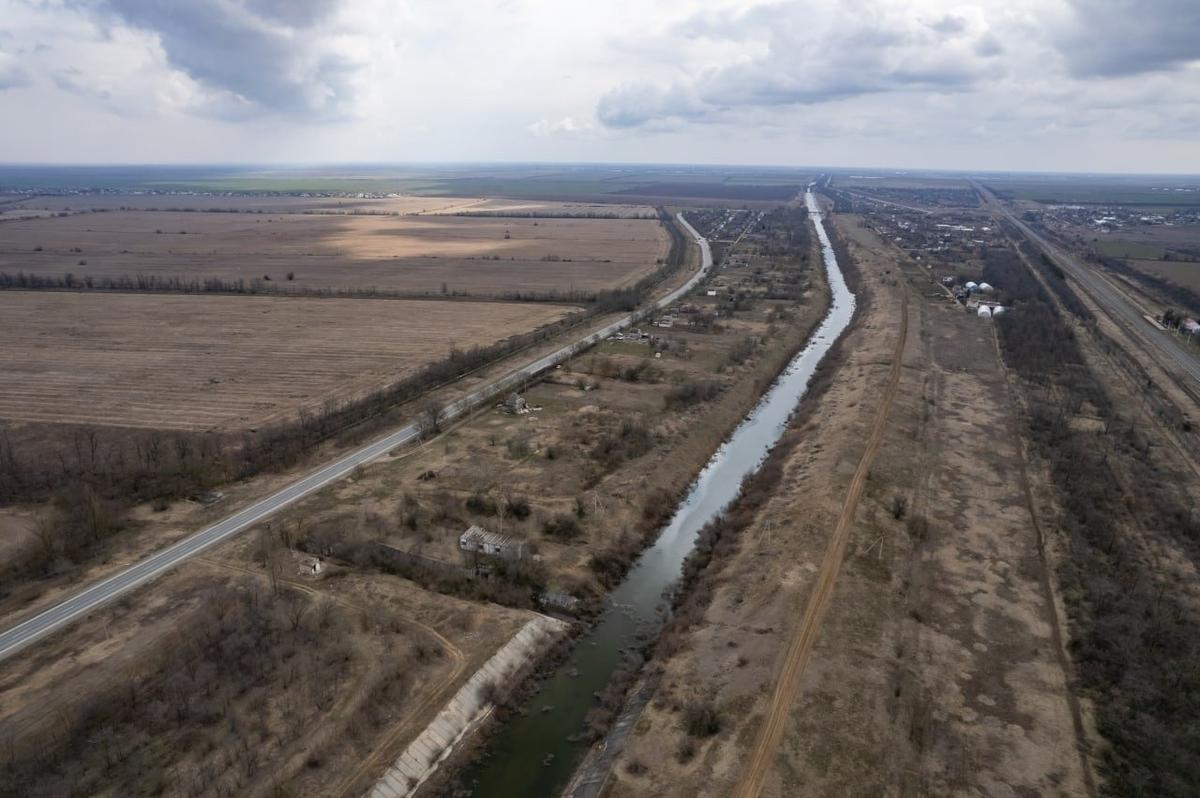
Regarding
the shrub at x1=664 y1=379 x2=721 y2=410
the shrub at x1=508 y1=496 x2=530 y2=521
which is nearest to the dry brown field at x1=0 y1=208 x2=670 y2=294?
the shrub at x1=664 y1=379 x2=721 y2=410

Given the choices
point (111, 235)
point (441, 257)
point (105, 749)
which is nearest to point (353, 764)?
point (105, 749)

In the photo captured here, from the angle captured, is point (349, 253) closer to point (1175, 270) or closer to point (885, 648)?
point (885, 648)

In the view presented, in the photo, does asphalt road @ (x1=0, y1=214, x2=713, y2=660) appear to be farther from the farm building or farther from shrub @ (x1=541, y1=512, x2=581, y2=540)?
shrub @ (x1=541, y1=512, x2=581, y2=540)

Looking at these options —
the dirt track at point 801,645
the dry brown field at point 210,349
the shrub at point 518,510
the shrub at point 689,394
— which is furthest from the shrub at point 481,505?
the dry brown field at point 210,349

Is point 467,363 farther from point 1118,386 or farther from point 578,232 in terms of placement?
point 578,232

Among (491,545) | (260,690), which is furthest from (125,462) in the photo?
(491,545)

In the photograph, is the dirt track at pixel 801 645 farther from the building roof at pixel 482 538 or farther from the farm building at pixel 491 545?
the building roof at pixel 482 538
